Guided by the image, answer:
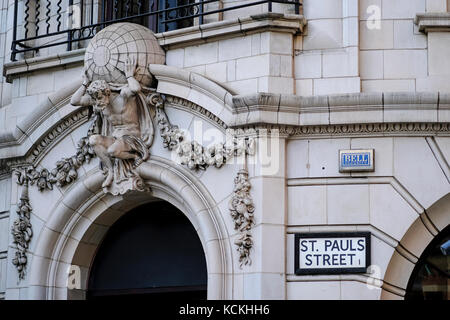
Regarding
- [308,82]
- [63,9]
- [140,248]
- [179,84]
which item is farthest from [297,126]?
[63,9]

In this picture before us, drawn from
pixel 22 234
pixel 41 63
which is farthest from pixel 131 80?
pixel 22 234

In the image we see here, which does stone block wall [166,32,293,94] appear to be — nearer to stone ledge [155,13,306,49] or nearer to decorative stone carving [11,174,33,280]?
stone ledge [155,13,306,49]

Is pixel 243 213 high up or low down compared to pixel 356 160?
down

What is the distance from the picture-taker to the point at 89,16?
1752cm

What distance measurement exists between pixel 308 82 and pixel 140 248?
3.19 meters

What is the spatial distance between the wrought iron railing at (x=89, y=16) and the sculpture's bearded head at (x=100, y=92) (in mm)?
1095

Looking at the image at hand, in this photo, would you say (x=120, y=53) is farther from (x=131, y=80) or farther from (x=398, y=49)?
(x=398, y=49)

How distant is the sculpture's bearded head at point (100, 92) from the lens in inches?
624

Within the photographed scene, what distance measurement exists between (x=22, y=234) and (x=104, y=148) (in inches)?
69.6

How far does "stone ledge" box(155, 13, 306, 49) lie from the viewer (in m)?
15.3

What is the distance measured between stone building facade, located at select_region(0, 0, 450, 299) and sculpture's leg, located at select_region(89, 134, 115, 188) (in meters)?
0.04

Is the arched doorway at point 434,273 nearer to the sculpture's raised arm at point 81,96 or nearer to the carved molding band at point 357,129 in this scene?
the carved molding band at point 357,129

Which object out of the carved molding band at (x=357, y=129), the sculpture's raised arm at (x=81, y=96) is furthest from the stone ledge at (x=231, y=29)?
the carved molding band at (x=357, y=129)

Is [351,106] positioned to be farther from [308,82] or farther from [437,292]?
[437,292]
